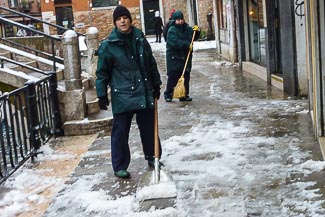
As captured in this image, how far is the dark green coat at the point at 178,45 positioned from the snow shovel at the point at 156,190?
4617mm

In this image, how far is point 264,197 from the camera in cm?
458

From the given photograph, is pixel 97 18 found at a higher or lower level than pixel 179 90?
higher

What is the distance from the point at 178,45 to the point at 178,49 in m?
0.17

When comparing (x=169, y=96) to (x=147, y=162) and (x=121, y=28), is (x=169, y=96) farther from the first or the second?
(x=121, y=28)

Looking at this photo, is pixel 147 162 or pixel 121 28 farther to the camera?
pixel 147 162

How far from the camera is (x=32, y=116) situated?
265 inches

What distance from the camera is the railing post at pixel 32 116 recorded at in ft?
21.6

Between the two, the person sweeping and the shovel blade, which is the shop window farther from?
the shovel blade

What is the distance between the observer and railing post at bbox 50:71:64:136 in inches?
296

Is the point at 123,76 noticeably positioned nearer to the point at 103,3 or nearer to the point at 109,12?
the point at 109,12

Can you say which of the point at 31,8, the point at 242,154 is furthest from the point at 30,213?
the point at 31,8

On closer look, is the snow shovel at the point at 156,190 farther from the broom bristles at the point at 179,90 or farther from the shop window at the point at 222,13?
the shop window at the point at 222,13

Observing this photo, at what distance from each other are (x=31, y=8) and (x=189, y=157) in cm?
4967

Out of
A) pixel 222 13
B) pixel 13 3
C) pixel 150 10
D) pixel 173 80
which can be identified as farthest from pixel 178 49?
pixel 13 3
